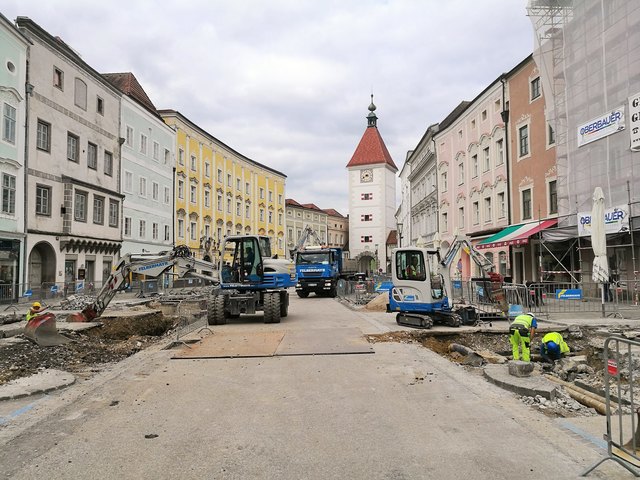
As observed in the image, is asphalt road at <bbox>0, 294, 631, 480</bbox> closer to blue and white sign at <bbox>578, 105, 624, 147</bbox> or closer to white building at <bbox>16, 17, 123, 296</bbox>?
blue and white sign at <bbox>578, 105, 624, 147</bbox>

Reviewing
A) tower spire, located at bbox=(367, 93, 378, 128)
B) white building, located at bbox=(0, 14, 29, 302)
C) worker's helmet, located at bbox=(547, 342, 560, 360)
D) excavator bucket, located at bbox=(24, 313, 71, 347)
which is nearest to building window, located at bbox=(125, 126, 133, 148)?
white building, located at bbox=(0, 14, 29, 302)

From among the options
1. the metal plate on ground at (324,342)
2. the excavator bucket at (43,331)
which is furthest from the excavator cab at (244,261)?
the excavator bucket at (43,331)

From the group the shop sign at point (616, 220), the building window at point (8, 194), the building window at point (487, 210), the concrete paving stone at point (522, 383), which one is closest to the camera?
the concrete paving stone at point (522, 383)

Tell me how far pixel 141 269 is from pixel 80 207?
17.4 meters

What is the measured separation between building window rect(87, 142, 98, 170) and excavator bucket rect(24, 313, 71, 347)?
21780mm

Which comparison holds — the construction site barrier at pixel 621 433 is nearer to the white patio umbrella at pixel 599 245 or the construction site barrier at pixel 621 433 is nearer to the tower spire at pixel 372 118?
the white patio umbrella at pixel 599 245

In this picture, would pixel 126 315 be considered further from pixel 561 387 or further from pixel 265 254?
pixel 561 387

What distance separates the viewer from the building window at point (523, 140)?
26109 millimetres

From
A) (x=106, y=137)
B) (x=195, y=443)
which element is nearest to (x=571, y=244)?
(x=195, y=443)

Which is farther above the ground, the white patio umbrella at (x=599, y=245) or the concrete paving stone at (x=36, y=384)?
the white patio umbrella at (x=599, y=245)

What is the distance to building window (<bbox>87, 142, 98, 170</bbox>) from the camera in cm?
3027

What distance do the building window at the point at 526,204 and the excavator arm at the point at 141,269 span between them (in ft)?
58.2

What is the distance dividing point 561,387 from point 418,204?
4459 centimetres

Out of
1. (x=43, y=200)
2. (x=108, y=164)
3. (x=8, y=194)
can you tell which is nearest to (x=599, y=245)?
(x=8, y=194)
